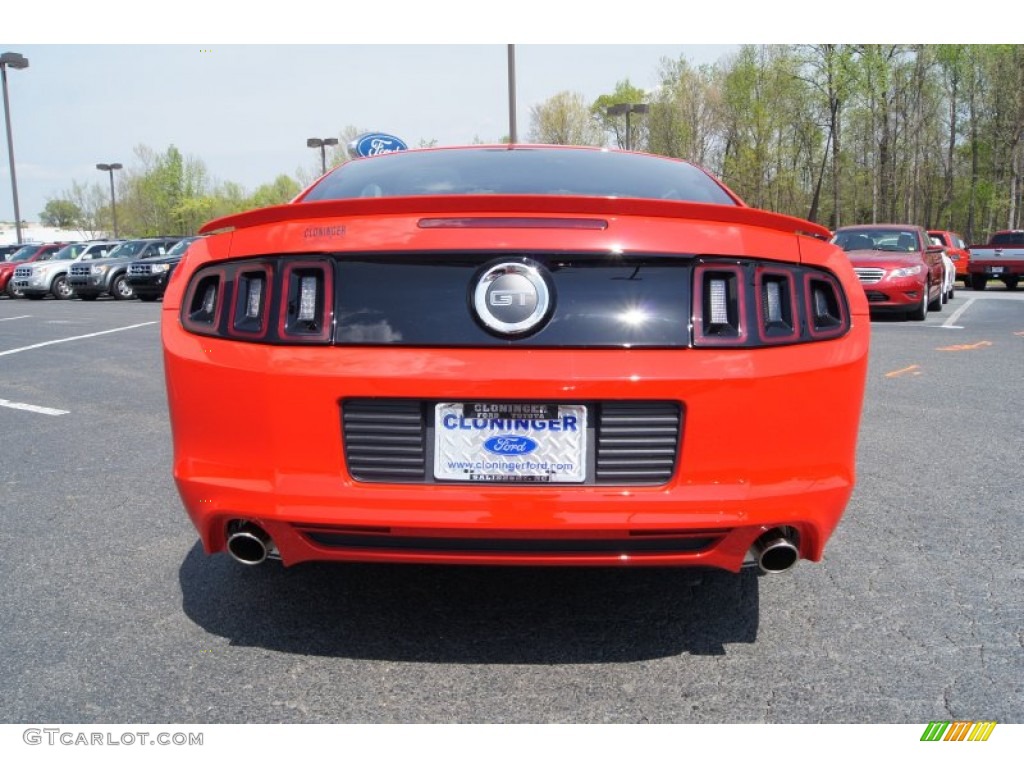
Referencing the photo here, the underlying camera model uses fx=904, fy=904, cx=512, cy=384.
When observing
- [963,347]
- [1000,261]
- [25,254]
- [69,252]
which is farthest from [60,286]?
[1000,261]

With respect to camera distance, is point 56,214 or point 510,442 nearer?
point 510,442

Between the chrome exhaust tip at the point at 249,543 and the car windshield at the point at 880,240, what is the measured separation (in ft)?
43.9

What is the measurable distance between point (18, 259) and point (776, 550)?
1201 inches

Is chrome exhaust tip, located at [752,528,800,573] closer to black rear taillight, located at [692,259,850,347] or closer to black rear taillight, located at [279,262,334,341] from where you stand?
black rear taillight, located at [692,259,850,347]

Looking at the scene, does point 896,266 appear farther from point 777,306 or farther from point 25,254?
point 25,254

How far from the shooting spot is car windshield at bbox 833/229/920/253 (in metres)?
14.2

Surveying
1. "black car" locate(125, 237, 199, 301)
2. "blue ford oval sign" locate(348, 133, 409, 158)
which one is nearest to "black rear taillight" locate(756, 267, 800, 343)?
"blue ford oval sign" locate(348, 133, 409, 158)

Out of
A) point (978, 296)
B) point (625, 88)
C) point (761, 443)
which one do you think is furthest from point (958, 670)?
point (625, 88)

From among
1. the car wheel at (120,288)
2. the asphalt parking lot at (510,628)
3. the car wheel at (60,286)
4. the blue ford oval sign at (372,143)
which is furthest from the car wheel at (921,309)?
the car wheel at (60,286)

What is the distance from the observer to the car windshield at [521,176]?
300cm

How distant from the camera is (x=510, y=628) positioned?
271 cm

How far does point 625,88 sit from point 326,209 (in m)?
62.2

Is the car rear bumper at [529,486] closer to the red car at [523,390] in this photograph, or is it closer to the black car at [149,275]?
the red car at [523,390]

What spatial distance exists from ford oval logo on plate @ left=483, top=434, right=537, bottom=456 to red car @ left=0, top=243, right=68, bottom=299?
2721cm
